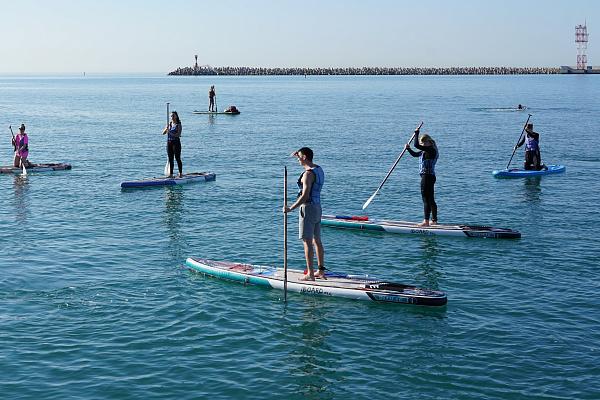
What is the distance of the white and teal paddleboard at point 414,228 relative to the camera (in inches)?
→ 855

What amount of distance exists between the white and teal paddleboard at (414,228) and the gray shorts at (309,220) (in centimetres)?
648

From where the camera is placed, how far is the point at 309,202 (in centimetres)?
1608

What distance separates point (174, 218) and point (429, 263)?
918 centimetres

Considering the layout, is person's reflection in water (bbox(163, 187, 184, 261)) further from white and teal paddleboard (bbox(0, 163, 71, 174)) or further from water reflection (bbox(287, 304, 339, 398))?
white and teal paddleboard (bbox(0, 163, 71, 174))

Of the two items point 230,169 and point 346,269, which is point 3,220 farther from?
point 230,169

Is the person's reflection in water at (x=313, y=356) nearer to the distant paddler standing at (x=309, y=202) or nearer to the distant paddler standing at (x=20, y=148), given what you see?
the distant paddler standing at (x=309, y=202)

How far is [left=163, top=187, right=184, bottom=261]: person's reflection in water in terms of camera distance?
20703 millimetres

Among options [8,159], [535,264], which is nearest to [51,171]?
[8,159]

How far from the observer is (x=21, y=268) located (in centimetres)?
1859

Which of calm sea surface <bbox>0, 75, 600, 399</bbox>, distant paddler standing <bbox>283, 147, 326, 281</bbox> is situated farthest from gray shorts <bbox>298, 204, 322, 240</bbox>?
calm sea surface <bbox>0, 75, 600, 399</bbox>

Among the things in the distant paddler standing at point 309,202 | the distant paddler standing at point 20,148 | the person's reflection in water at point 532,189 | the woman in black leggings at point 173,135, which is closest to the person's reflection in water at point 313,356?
the distant paddler standing at point 309,202

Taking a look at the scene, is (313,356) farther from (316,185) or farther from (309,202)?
(316,185)

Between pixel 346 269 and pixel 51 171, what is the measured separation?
812 inches

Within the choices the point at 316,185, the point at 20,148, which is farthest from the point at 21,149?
the point at 316,185
